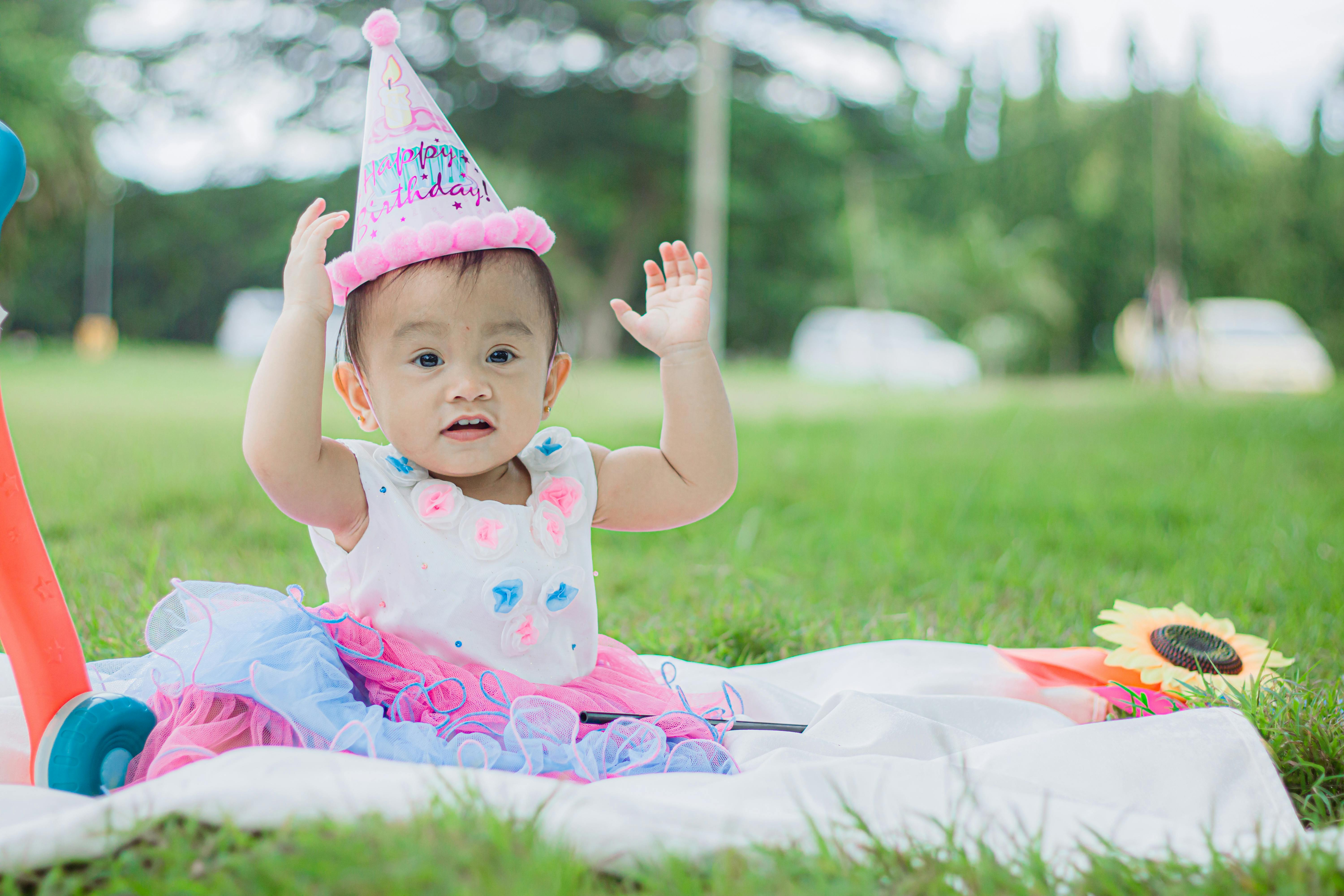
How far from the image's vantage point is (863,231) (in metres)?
16.7

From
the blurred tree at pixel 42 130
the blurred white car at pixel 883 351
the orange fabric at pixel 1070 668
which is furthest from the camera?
the blurred white car at pixel 883 351

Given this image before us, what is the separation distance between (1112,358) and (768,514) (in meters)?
15.0

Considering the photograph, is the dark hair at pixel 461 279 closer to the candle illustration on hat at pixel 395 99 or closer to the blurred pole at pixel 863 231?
the candle illustration on hat at pixel 395 99

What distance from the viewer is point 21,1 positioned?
49.5 ft

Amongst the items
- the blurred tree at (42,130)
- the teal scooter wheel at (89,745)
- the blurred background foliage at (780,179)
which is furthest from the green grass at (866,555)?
the blurred background foliage at (780,179)

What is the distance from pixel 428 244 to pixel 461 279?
68mm

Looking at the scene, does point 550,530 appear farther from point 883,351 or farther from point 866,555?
point 883,351

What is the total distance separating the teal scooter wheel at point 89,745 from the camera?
1237mm

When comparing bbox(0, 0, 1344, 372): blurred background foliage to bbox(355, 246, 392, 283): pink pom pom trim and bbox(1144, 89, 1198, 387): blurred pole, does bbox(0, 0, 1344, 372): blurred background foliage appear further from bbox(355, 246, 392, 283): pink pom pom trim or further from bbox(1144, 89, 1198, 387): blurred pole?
bbox(355, 246, 392, 283): pink pom pom trim

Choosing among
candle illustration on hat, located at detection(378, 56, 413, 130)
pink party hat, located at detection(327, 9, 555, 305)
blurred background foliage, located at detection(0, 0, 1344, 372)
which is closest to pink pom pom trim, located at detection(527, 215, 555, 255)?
pink party hat, located at detection(327, 9, 555, 305)

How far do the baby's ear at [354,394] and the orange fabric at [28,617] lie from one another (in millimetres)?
463

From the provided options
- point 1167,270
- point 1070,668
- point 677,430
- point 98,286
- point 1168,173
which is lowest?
point 1070,668

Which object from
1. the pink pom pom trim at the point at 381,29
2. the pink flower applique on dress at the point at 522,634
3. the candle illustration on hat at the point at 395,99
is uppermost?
the pink pom pom trim at the point at 381,29

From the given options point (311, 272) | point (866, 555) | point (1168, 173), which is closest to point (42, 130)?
point (866, 555)
